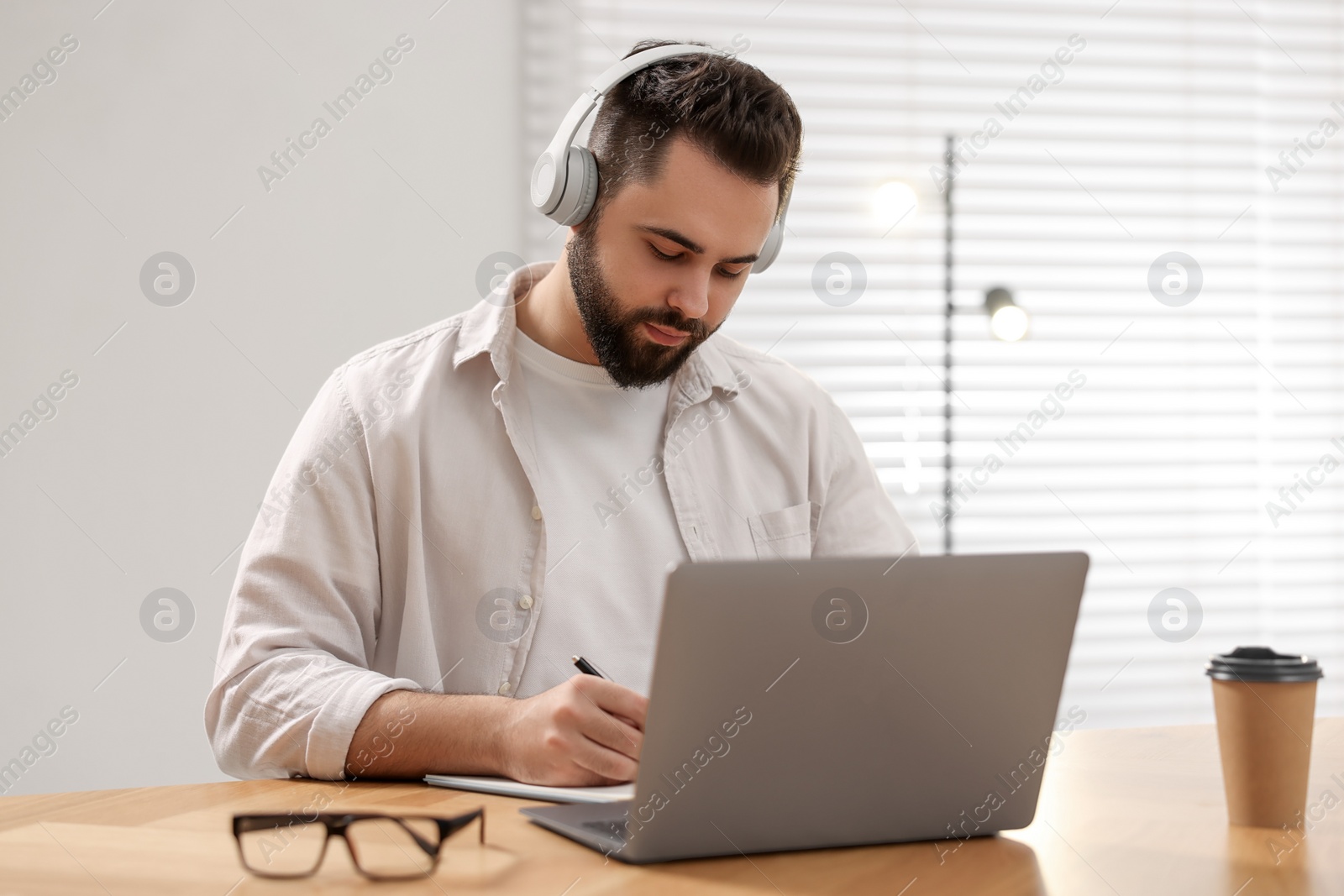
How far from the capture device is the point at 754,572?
0.66 metres

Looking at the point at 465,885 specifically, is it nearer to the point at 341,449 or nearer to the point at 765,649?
the point at 765,649

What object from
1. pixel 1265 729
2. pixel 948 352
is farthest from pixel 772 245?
pixel 948 352

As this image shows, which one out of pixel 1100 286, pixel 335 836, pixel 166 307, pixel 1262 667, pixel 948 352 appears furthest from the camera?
pixel 1100 286

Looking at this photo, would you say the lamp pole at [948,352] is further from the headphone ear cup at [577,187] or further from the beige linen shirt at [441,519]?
the headphone ear cup at [577,187]

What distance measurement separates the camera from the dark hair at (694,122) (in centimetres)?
135

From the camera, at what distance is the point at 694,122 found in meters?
1.34

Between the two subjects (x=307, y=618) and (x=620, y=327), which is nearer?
(x=307, y=618)

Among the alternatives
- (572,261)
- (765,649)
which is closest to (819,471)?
(572,261)

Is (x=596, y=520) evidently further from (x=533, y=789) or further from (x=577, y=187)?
(x=533, y=789)

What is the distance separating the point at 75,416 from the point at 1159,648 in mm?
2520

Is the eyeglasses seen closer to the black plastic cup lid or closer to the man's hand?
the man's hand

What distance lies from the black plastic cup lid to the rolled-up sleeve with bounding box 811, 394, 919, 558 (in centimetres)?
67

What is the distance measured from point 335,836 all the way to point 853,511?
97cm

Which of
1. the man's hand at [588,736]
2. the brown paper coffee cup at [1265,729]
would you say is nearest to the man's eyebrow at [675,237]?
the man's hand at [588,736]
